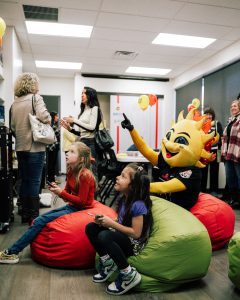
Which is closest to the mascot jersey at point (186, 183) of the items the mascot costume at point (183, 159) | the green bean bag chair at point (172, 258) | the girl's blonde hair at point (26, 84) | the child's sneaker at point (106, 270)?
the mascot costume at point (183, 159)

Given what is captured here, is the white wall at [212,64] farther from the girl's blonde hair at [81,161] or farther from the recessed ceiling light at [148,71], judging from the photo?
the girl's blonde hair at [81,161]

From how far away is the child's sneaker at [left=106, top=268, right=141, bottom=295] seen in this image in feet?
5.82

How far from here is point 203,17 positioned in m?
4.05

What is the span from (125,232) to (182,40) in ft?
13.2

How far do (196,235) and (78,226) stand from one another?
799 mm

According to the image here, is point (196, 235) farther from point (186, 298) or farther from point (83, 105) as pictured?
point (83, 105)

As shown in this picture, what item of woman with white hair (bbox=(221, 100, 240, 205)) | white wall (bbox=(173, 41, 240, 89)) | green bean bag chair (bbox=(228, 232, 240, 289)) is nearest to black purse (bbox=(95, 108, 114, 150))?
woman with white hair (bbox=(221, 100, 240, 205))

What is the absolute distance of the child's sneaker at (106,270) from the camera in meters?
1.92

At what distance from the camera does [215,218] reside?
2.55 metres

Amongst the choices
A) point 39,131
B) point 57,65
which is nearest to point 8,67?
point 39,131

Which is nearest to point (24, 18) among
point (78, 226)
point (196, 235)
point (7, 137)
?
point (7, 137)

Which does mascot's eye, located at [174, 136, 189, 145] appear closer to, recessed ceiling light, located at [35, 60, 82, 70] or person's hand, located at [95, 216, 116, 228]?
person's hand, located at [95, 216, 116, 228]

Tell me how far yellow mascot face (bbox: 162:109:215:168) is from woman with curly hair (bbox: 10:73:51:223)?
3.84 ft

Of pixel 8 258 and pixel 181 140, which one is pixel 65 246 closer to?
pixel 8 258
